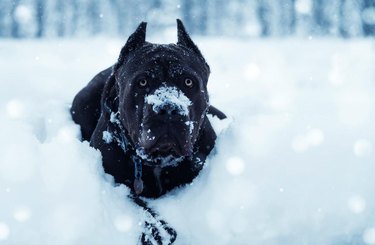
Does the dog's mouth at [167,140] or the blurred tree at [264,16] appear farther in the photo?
the blurred tree at [264,16]

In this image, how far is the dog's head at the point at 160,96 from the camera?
7.52ft

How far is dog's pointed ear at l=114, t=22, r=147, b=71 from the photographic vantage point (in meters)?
2.86

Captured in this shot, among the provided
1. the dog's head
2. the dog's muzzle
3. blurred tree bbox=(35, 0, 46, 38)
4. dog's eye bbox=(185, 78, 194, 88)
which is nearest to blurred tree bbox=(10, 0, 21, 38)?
blurred tree bbox=(35, 0, 46, 38)

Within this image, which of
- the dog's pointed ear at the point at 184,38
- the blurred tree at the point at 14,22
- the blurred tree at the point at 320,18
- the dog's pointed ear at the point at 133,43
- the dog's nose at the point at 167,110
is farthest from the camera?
the blurred tree at the point at 320,18

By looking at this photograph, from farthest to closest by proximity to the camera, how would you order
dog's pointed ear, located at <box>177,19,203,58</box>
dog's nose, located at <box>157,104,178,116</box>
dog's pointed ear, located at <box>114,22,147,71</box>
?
dog's pointed ear, located at <box>177,19,203,58</box> → dog's pointed ear, located at <box>114,22,147,71</box> → dog's nose, located at <box>157,104,178,116</box>

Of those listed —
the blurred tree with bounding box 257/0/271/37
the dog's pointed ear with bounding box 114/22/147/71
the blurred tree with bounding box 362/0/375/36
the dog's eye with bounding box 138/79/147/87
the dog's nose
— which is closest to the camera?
the dog's nose

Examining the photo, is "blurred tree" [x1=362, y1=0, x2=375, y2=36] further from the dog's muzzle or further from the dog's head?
the dog's muzzle

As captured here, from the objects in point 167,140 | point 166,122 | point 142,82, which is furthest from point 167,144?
point 142,82

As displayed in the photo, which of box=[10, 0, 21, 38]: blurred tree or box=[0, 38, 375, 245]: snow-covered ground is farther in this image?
box=[10, 0, 21, 38]: blurred tree

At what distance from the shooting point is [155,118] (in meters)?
2.27

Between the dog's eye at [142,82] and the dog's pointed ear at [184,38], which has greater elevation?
the dog's pointed ear at [184,38]

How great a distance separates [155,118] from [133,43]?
0.82 metres

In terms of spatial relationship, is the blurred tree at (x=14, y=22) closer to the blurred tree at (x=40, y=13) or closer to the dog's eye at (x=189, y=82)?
the blurred tree at (x=40, y=13)

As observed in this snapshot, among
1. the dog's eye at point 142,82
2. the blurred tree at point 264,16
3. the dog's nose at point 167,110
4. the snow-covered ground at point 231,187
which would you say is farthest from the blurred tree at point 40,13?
the dog's nose at point 167,110
